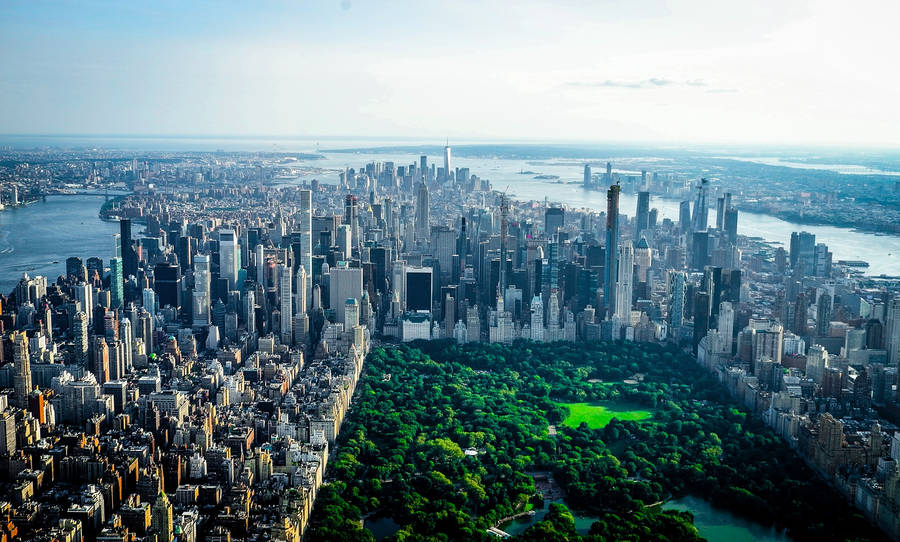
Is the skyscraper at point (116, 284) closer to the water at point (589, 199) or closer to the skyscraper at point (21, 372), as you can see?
the skyscraper at point (21, 372)

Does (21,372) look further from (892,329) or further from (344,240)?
(892,329)

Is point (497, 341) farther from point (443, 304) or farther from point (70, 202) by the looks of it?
point (70, 202)

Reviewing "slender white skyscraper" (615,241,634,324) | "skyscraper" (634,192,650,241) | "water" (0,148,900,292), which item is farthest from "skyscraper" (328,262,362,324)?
"skyscraper" (634,192,650,241)

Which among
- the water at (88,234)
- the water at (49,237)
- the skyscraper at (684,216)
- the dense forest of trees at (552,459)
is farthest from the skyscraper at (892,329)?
the water at (49,237)

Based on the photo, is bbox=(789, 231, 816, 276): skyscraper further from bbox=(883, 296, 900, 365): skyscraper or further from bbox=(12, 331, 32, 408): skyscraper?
bbox=(12, 331, 32, 408): skyscraper

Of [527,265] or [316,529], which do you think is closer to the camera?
[316,529]

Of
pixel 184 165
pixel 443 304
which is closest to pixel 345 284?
pixel 443 304
